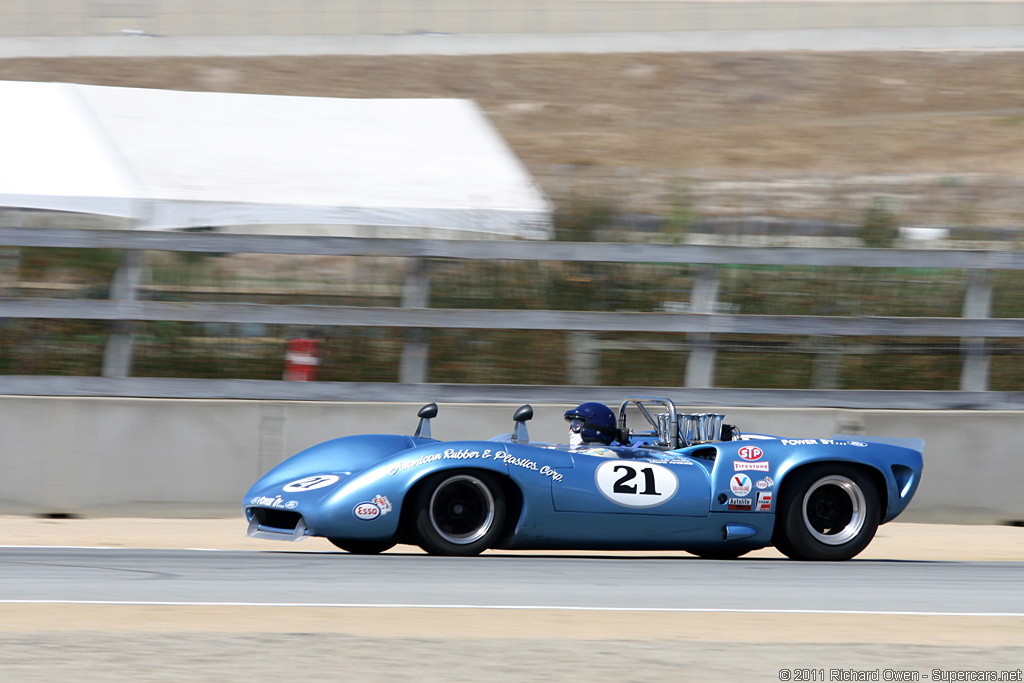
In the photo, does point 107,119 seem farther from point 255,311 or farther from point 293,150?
point 255,311

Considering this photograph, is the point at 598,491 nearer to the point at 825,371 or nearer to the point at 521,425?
the point at 521,425

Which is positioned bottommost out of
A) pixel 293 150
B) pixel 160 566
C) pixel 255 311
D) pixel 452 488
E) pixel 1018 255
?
pixel 160 566

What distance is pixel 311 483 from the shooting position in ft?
23.7

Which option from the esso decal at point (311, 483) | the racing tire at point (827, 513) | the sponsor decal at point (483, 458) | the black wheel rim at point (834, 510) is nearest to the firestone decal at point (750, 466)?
the racing tire at point (827, 513)

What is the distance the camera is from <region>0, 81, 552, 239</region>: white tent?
13195mm

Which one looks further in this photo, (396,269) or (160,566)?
(396,269)

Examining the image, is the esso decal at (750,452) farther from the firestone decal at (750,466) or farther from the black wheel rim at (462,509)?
the black wheel rim at (462,509)

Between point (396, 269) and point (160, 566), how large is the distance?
173 inches

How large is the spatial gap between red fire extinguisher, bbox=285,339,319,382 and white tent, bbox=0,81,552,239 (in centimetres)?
277

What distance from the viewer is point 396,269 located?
35.0 ft

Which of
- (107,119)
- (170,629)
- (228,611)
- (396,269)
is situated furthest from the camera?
(107,119)

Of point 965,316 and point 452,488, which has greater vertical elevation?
point 965,316

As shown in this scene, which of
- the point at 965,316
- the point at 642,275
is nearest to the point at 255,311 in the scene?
the point at 642,275

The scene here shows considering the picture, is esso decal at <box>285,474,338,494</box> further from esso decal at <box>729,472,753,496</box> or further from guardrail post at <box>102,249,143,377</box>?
guardrail post at <box>102,249,143,377</box>
